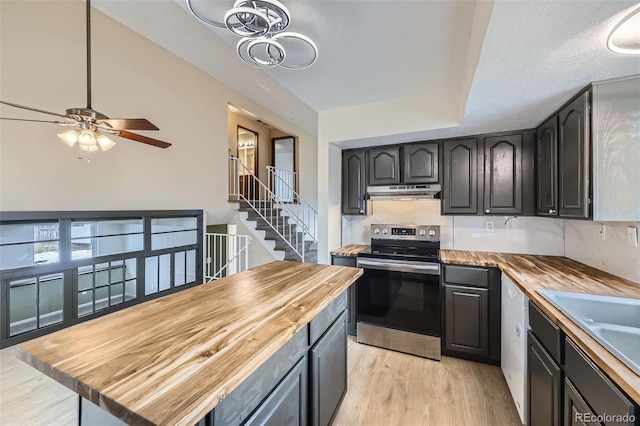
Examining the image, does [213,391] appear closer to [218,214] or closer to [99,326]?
[99,326]

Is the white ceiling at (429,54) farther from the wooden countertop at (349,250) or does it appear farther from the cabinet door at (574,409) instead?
the cabinet door at (574,409)

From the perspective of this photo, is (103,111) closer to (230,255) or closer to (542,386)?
(230,255)

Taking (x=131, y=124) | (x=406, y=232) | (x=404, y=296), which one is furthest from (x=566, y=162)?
(x=131, y=124)

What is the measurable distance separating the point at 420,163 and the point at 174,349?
283 centimetres

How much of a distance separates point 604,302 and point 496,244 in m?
1.54

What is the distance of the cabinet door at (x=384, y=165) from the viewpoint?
10.0 ft

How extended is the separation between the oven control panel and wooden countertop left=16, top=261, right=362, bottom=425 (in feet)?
6.20

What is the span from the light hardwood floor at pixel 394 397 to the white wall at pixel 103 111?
129 centimetres

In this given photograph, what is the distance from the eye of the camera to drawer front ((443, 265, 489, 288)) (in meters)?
2.38

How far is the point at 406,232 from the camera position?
3.07m

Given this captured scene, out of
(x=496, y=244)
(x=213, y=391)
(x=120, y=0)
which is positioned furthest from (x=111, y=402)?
(x=496, y=244)

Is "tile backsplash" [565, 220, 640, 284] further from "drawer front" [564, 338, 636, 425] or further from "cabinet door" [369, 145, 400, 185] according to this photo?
"cabinet door" [369, 145, 400, 185]

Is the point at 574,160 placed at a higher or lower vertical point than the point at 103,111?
lower

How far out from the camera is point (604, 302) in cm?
140
